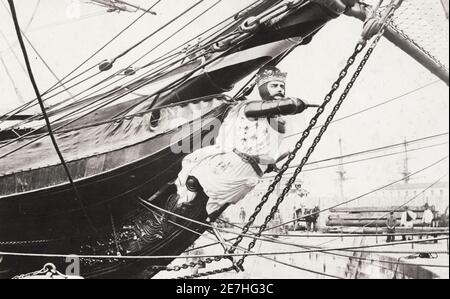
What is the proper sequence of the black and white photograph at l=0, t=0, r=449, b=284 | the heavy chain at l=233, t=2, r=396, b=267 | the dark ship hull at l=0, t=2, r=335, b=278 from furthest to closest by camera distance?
the dark ship hull at l=0, t=2, r=335, b=278 → the black and white photograph at l=0, t=0, r=449, b=284 → the heavy chain at l=233, t=2, r=396, b=267

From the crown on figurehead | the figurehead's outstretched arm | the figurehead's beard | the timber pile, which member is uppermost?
the crown on figurehead

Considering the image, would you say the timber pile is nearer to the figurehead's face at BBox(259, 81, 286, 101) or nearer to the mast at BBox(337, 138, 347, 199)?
the mast at BBox(337, 138, 347, 199)

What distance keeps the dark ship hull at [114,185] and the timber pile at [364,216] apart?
0.63 meters

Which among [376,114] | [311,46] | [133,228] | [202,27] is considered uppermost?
[202,27]

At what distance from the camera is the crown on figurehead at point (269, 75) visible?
2297 millimetres

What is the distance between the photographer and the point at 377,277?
210cm

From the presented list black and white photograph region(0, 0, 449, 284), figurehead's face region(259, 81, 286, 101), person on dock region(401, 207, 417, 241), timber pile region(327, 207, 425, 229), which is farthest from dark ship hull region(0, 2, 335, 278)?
person on dock region(401, 207, 417, 241)

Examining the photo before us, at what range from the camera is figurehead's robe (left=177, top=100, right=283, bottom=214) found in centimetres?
230

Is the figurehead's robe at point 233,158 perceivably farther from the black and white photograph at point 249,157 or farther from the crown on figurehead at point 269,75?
the crown on figurehead at point 269,75

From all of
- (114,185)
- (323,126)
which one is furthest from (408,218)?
(114,185)

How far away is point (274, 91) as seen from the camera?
7.53ft

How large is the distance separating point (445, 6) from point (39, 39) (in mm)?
2234

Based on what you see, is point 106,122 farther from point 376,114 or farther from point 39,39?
point 376,114
